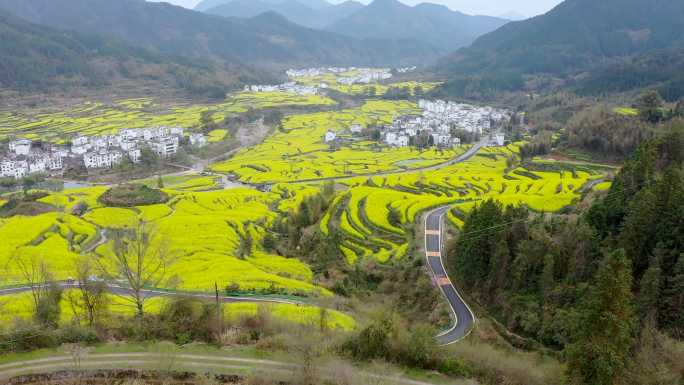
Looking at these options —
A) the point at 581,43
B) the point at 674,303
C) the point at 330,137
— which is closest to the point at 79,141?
the point at 330,137

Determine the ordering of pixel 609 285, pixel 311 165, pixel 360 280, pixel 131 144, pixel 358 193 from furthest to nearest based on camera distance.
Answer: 1. pixel 131 144
2. pixel 311 165
3. pixel 358 193
4. pixel 360 280
5. pixel 609 285

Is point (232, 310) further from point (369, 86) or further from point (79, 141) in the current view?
point (369, 86)

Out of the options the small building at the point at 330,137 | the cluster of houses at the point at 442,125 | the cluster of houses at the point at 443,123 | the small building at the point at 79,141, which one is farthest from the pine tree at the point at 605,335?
the small building at the point at 79,141

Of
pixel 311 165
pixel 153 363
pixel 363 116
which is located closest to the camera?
pixel 153 363

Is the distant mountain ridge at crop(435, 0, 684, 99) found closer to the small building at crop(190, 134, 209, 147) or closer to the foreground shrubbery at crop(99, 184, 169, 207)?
the small building at crop(190, 134, 209, 147)

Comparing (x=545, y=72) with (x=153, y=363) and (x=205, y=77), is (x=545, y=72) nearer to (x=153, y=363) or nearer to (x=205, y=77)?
(x=205, y=77)

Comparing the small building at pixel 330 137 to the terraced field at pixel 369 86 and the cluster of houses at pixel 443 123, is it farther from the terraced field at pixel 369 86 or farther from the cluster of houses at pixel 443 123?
the terraced field at pixel 369 86

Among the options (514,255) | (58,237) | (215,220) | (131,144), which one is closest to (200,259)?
(215,220)
